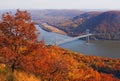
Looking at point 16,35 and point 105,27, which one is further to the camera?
point 105,27

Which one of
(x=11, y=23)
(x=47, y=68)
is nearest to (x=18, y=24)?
(x=11, y=23)

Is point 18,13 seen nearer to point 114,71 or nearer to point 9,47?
point 9,47

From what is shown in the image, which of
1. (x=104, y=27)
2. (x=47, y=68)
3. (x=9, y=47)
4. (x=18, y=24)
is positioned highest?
(x=18, y=24)

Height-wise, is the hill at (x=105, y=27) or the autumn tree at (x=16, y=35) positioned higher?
the autumn tree at (x=16, y=35)

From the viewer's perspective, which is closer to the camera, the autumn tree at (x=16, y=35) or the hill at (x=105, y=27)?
the autumn tree at (x=16, y=35)

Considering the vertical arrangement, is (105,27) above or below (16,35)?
below

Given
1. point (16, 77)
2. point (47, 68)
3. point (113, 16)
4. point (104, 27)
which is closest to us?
point (16, 77)

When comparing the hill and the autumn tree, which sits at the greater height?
the autumn tree

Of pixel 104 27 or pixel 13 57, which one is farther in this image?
pixel 104 27
